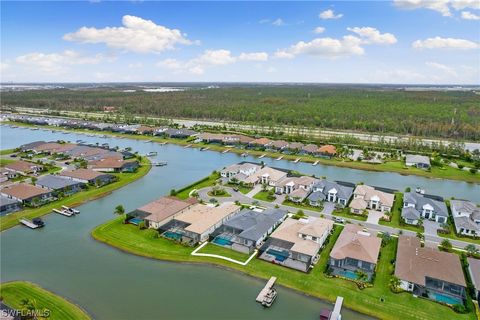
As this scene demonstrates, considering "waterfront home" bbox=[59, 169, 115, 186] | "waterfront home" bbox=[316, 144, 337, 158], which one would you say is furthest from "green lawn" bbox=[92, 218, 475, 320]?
"waterfront home" bbox=[316, 144, 337, 158]

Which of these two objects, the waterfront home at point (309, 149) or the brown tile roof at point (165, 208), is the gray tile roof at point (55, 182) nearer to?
the brown tile roof at point (165, 208)

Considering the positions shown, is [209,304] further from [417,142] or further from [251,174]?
[417,142]

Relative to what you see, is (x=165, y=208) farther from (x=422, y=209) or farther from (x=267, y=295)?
(x=422, y=209)

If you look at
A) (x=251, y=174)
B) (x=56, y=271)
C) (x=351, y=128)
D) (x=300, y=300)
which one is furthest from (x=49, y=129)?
(x=300, y=300)

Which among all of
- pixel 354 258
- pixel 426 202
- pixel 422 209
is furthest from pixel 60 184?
pixel 426 202

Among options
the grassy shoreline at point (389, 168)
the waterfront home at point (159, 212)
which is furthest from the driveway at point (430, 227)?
the waterfront home at point (159, 212)
